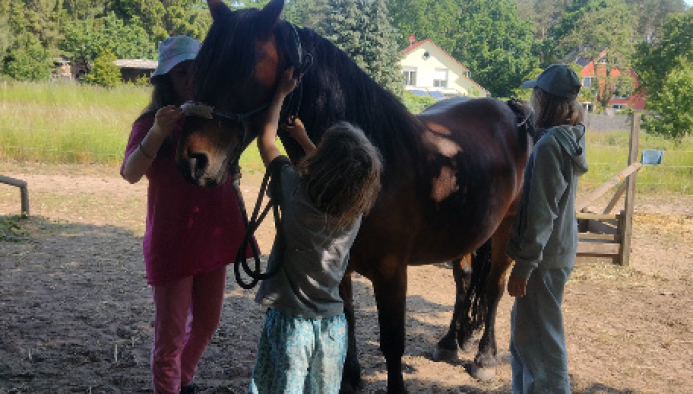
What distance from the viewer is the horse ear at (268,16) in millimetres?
1919

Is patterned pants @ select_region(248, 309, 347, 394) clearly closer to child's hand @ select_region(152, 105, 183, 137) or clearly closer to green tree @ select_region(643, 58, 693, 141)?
child's hand @ select_region(152, 105, 183, 137)

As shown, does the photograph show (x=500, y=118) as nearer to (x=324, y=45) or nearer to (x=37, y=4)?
(x=324, y=45)

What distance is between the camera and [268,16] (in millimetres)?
1942

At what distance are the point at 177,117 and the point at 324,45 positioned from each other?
0.67 metres

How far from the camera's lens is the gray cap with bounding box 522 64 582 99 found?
2428mm

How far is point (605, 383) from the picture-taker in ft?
11.2

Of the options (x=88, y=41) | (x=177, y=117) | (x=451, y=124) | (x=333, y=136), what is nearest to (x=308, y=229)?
(x=333, y=136)

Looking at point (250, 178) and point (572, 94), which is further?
point (250, 178)

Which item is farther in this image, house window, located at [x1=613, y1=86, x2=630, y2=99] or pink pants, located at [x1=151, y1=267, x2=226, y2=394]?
house window, located at [x1=613, y1=86, x2=630, y2=99]

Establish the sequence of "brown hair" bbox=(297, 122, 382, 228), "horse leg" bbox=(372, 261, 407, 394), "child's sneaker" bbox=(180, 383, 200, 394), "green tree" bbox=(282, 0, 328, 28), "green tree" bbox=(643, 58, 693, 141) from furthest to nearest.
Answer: "green tree" bbox=(282, 0, 328, 28) < "green tree" bbox=(643, 58, 693, 141) < "child's sneaker" bbox=(180, 383, 200, 394) < "horse leg" bbox=(372, 261, 407, 394) < "brown hair" bbox=(297, 122, 382, 228)

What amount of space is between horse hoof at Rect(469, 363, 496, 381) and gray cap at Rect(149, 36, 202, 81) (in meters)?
2.61

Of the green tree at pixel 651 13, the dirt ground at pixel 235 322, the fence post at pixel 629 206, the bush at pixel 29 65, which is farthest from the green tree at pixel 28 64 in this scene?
the green tree at pixel 651 13

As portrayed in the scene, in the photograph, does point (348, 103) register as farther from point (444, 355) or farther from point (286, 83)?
point (444, 355)

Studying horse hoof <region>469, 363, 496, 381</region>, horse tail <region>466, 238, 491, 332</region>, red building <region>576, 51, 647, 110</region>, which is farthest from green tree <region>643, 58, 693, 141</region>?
red building <region>576, 51, 647, 110</region>
